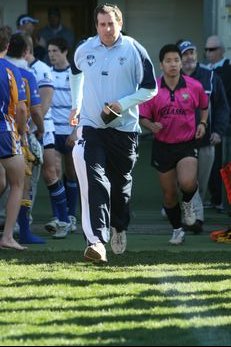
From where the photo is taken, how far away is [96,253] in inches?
355

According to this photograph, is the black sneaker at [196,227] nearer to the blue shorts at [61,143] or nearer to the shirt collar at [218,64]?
the blue shorts at [61,143]

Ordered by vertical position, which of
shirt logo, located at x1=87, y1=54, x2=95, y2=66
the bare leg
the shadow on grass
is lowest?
the shadow on grass

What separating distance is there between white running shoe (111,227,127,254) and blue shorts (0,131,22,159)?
1.07 metres

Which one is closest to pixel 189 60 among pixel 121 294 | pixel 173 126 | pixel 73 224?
pixel 173 126

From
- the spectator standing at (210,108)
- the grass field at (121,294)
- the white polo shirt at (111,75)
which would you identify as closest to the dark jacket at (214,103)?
the spectator standing at (210,108)

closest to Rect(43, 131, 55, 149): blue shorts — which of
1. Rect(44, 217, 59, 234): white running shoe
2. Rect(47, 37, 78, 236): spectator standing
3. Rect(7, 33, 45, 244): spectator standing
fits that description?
Rect(7, 33, 45, 244): spectator standing

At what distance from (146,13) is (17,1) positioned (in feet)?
7.02

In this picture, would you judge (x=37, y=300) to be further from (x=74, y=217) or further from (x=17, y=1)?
(x=17, y=1)

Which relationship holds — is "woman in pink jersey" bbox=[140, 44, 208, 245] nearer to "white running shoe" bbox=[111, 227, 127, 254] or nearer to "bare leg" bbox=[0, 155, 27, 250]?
"white running shoe" bbox=[111, 227, 127, 254]

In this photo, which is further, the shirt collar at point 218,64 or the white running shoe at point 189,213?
the shirt collar at point 218,64

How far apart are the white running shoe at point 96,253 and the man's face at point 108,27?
1618mm

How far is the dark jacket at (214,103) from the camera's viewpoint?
1182 centimetres

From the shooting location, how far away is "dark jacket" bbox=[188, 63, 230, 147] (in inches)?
465

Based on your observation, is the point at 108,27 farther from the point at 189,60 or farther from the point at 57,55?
the point at 189,60
